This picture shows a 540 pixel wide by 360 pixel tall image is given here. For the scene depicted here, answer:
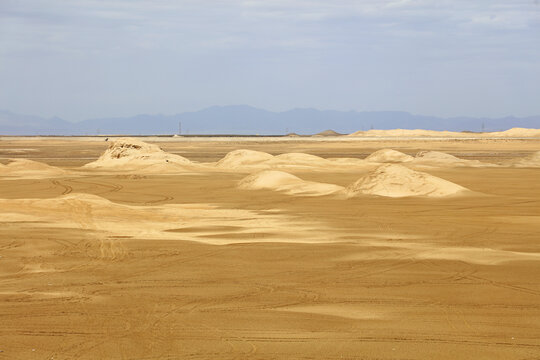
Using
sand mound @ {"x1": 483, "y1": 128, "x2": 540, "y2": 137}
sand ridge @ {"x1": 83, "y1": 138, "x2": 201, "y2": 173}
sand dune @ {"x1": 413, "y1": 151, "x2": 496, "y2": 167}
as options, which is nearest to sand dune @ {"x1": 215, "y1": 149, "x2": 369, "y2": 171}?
sand ridge @ {"x1": 83, "y1": 138, "x2": 201, "y2": 173}

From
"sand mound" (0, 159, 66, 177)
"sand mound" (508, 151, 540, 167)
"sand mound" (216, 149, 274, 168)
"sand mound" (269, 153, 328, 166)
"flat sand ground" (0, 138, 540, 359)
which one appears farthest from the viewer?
"sand mound" (508, 151, 540, 167)

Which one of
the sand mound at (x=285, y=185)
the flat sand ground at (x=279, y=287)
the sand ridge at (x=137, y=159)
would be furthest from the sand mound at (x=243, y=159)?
the flat sand ground at (x=279, y=287)

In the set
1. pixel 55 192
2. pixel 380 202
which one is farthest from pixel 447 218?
pixel 55 192

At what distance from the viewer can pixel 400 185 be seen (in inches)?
837

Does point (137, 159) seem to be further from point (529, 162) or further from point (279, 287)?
point (279, 287)

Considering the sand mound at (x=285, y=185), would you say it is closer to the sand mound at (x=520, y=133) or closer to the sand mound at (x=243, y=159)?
the sand mound at (x=243, y=159)

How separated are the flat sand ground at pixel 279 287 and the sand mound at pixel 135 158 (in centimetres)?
1804

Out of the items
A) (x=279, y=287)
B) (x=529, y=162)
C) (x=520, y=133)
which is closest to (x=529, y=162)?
(x=529, y=162)

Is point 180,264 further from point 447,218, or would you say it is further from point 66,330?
point 447,218

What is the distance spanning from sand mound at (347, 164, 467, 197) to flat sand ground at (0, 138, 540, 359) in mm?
3162

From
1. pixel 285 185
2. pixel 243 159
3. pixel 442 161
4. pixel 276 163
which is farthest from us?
pixel 442 161

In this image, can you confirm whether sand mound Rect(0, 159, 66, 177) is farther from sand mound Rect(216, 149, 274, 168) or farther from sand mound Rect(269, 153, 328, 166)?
sand mound Rect(269, 153, 328, 166)

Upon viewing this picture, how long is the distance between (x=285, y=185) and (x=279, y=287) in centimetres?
1418

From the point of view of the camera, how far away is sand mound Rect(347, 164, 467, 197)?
826 inches
